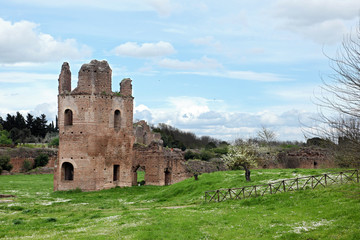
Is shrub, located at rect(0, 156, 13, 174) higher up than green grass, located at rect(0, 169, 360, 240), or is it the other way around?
shrub, located at rect(0, 156, 13, 174)

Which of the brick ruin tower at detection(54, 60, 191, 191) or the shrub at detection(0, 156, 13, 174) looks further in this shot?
the shrub at detection(0, 156, 13, 174)

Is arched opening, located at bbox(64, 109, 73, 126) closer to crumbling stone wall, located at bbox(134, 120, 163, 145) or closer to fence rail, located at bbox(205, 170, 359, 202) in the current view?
fence rail, located at bbox(205, 170, 359, 202)

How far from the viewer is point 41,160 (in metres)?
69.9

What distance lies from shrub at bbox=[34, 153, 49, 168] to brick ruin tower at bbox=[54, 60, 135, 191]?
110ft

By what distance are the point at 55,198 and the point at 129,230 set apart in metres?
17.6

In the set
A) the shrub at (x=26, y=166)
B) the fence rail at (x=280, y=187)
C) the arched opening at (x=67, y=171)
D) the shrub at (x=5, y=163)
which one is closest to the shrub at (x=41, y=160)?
the shrub at (x=26, y=166)

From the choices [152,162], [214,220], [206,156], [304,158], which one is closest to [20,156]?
[206,156]

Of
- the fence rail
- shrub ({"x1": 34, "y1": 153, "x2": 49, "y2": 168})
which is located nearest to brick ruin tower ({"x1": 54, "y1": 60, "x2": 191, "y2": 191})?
the fence rail

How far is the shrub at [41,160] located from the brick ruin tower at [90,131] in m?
33.5

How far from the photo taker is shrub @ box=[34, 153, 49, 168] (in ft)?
228

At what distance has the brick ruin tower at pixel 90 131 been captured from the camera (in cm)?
3662

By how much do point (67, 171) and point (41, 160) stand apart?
111 feet

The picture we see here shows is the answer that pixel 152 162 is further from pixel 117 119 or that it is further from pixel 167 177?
pixel 117 119

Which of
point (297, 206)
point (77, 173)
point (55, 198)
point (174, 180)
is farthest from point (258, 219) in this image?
point (174, 180)
